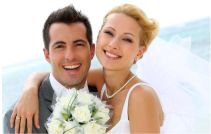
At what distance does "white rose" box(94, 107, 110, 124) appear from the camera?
1777mm

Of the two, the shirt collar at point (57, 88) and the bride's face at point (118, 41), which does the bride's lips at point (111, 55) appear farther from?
the shirt collar at point (57, 88)

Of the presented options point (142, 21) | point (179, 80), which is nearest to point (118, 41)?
point (142, 21)

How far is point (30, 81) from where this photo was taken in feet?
6.79

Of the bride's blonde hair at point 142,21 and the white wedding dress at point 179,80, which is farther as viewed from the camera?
the white wedding dress at point 179,80

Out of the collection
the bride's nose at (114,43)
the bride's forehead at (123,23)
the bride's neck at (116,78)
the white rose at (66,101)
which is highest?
the bride's forehead at (123,23)

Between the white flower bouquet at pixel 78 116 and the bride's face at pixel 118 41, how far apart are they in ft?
0.67

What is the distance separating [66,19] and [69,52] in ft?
0.57

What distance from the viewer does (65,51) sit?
1.96m

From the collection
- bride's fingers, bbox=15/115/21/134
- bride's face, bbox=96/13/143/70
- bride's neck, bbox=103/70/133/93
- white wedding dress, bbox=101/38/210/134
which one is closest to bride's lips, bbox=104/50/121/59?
bride's face, bbox=96/13/143/70

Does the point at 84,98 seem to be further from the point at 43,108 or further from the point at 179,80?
the point at 179,80

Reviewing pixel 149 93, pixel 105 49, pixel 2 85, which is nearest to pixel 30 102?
pixel 105 49

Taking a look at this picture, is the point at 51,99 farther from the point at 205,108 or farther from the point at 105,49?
the point at 205,108

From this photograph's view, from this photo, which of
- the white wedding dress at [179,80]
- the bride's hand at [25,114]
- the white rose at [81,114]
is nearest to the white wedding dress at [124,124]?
the white rose at [81,114]

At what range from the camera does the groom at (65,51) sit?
1.95 metres
